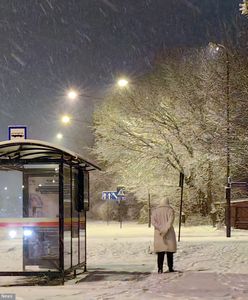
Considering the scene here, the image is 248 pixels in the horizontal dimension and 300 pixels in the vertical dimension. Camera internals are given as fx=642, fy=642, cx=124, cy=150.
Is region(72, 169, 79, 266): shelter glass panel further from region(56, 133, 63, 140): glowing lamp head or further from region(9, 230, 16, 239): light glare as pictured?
region(56, 133, 63, 140): glowing lamp head

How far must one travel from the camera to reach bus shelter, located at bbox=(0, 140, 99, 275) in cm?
1269

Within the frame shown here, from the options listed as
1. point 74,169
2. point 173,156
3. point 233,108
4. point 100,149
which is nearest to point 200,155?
point 173,156

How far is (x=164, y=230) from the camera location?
45.5ft

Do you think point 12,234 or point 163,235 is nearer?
point 12,234

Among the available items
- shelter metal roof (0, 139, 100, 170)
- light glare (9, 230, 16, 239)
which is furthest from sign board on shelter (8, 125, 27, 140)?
light glare (9, 230, 16, 239)

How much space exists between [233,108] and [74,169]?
14.7m

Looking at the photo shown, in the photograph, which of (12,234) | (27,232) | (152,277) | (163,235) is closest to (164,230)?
(163,235)

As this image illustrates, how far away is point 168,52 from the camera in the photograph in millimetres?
39531

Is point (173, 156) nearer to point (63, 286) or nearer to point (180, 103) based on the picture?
point (180, 103)

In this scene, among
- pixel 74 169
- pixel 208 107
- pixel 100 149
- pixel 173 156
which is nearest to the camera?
pixel 74 169

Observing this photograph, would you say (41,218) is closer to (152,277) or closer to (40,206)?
(40,206)

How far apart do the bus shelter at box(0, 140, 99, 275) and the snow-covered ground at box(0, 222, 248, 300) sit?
62cm

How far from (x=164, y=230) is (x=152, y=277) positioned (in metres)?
1.17

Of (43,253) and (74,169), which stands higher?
(74,169)
